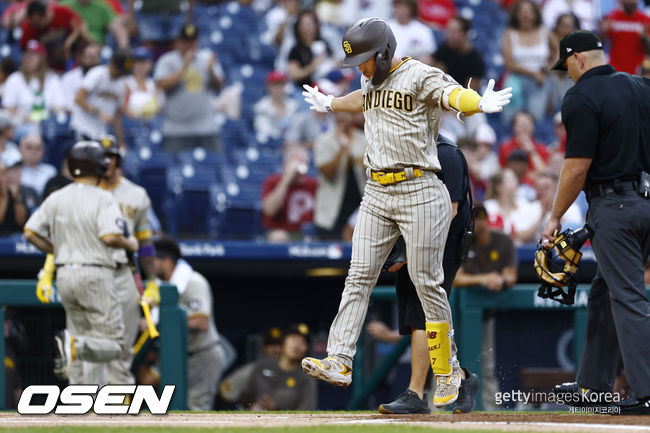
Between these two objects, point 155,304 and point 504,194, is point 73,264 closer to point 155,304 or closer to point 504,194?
point 155,304

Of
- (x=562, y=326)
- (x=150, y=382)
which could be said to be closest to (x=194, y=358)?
(x=150, y=382)

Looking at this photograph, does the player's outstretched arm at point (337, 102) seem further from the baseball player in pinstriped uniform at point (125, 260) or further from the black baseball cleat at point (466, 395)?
the baseball player in pinstriped uniform at point (125, 260)

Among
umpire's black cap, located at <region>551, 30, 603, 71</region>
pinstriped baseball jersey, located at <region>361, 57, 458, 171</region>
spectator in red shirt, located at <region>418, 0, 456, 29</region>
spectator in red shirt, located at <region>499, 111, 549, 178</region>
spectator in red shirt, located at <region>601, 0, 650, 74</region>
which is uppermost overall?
spectator in red shirt, located at <region>418, 0, 456, 29</region>

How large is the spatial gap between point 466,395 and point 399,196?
43.5 inches

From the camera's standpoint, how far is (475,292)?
7340mm

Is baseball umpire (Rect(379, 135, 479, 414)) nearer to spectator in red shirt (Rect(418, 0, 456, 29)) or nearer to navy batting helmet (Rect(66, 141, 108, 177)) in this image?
navy batting helmet (Rect(66, 141, 108, 177))

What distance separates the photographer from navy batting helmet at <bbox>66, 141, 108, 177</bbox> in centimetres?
670

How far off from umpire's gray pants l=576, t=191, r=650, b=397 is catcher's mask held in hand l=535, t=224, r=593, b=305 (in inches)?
3.5

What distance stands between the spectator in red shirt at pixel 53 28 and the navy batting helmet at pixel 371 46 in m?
7.48

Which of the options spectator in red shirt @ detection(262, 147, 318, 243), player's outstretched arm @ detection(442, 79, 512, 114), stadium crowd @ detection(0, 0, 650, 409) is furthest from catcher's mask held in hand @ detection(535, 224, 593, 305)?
spectator in red shirt @ detection(262, 147, 318, 243)

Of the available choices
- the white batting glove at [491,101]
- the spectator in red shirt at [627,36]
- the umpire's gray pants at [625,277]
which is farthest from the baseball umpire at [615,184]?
the spectator in red shirt at [627,36]

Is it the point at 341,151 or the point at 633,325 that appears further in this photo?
the point at 341,151

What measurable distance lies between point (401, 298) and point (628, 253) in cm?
108

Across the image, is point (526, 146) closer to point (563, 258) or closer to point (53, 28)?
point (53, 28)
